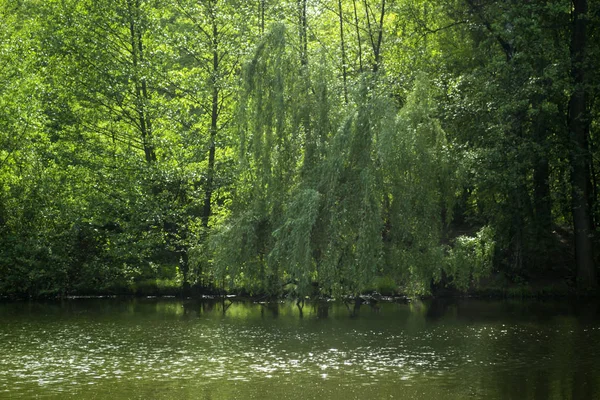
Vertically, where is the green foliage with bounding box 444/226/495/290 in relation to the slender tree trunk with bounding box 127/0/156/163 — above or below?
below

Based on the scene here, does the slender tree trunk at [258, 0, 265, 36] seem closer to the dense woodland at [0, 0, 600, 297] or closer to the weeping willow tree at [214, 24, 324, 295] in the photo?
the dense woodland at [0, 0, 600, 297]

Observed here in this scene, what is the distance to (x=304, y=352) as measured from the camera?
53.1 feet

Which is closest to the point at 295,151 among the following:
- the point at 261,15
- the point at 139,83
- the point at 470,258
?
the point at 470,258

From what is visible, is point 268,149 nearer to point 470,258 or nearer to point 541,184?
point 470,258

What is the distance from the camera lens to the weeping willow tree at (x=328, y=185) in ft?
66.8

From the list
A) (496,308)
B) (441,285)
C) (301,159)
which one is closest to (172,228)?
(301,159)

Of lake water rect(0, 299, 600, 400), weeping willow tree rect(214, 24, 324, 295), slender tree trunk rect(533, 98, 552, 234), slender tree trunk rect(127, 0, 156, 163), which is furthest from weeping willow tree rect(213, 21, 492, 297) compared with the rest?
slender tree trunk rect(127, 0, 156, 163)

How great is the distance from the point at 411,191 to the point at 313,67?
438cm

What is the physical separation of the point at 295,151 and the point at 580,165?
30.1 ft

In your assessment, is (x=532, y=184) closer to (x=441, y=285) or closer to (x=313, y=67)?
(x=441, y=285)

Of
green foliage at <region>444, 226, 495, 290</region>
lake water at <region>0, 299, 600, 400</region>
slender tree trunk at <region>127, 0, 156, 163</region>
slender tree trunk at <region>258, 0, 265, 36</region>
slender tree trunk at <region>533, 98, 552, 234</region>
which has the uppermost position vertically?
slender tree trunk at <region>258, 0, 265, 36</region>

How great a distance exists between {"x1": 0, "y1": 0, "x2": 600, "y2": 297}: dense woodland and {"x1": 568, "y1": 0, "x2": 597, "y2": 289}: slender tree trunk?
0.22 feet

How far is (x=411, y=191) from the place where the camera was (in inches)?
830

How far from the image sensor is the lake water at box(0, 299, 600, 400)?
505 inches
